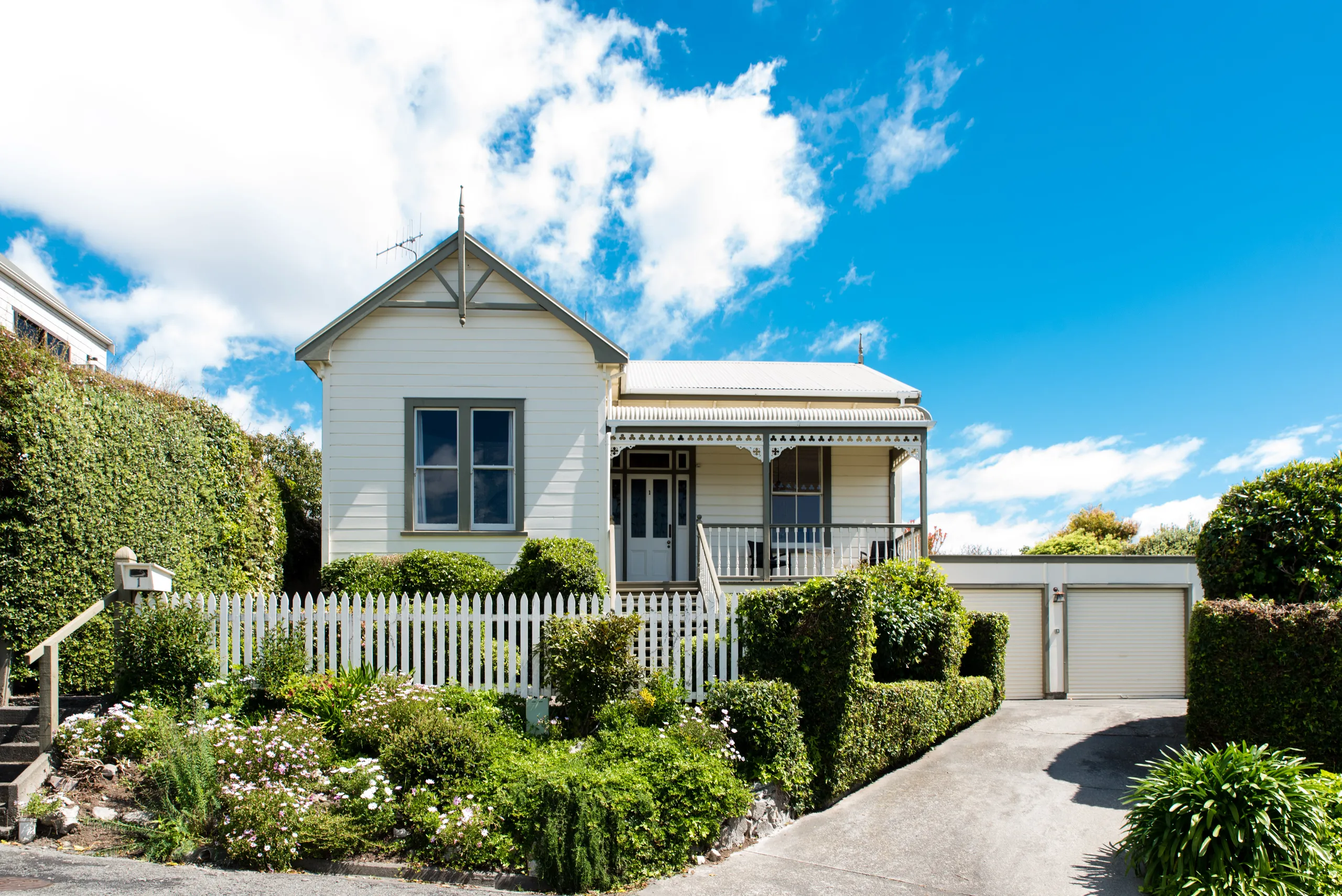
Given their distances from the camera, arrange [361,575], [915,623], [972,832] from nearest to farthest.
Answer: [972,832], [915,623], [361,575]

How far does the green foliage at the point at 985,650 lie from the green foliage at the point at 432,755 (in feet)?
29.2

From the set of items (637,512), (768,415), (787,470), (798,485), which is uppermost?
(768,415)

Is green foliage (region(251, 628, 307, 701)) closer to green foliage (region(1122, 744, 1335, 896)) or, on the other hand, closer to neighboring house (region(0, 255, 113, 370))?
neighboring house (region(0, 255, 113, 370))

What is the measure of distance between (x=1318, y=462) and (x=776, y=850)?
8.35 m

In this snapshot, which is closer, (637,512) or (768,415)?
(768,415)

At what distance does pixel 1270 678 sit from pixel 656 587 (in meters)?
9.21

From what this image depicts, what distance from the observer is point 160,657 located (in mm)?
9141

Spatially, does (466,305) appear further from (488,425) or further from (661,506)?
(661,506)

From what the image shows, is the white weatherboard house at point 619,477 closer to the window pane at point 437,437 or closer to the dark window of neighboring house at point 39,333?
the window pane at point 437,437

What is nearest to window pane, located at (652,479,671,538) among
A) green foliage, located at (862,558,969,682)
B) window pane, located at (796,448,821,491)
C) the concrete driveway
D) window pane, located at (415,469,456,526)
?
window pane, located at (796,448,821,491)

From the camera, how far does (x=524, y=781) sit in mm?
7531

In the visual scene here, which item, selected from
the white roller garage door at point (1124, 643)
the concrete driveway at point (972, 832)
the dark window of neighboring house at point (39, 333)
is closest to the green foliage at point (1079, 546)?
the white roller garage door at point (1124, 643)

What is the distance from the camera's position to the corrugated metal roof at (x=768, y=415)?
15.2 m

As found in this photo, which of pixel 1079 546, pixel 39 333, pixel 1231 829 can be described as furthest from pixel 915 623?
pixel 39 333
